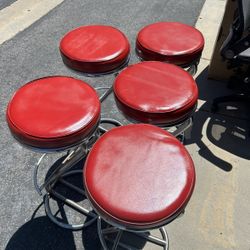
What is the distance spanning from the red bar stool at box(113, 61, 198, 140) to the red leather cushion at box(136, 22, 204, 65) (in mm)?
192

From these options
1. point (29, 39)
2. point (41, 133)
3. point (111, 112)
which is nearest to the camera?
point (41, 133)

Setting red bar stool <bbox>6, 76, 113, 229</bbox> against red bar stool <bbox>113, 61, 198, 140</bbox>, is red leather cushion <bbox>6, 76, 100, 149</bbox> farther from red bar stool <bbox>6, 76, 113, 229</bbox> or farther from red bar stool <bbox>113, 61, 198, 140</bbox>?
red bar stool <bbox>113, 61, 198, 140</bbox>

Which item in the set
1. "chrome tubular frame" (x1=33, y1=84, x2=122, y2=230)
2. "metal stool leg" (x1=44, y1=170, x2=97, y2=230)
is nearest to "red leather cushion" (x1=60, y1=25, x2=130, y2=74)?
"chrome tubular frame" (x1=33, y1=84, x2=122, y2=230)

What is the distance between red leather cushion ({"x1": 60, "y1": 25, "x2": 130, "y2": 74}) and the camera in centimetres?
224

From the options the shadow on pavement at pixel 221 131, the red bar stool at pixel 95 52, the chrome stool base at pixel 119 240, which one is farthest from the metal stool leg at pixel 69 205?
the shadow on pavement at pixel 221 131

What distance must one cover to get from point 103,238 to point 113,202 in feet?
2.75

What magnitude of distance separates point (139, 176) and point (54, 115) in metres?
0.63

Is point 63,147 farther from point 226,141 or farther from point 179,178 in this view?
point 226,141

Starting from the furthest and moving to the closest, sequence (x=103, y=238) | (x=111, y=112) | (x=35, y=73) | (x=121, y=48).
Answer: (x=35, y=73), (x=111, y=112), (x=121, y=48), (x=103, y=238)

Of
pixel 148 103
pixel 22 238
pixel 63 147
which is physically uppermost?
pixel 148 103

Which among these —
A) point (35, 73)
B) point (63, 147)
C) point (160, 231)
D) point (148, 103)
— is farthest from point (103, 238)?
point (35, 73)

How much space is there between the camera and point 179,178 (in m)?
1.54

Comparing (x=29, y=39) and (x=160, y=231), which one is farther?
(x=29, y=39)

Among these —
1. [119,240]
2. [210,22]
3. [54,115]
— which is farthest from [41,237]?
[210,22]
